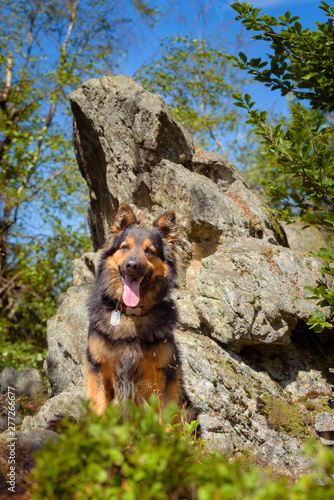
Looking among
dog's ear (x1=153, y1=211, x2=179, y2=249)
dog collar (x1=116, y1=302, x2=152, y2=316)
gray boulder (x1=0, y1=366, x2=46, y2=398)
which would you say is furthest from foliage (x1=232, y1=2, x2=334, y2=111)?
gray boulder (x1=0, y1=366, x2=46, y2=398)

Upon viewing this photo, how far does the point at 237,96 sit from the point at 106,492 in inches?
176

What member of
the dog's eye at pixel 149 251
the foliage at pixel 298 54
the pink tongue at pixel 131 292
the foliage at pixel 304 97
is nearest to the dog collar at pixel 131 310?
the pink tongue at pixel 131 292

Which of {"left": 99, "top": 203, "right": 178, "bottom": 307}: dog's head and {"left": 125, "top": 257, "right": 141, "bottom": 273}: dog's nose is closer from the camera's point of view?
{"left": 125, "top": 257, "right": 141, "bottom": 273}: dog's nose

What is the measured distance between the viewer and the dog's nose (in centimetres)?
396

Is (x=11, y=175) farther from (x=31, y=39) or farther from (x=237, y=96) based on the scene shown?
(x=237, y=96)

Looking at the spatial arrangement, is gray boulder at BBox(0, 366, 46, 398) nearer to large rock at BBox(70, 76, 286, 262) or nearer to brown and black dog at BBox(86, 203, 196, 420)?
brown and black dog at BBox(86, 203, 196, 420)

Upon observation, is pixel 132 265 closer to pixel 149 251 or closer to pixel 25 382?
pixel 149 251

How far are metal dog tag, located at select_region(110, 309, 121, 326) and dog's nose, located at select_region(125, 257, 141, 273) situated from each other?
1.80ft

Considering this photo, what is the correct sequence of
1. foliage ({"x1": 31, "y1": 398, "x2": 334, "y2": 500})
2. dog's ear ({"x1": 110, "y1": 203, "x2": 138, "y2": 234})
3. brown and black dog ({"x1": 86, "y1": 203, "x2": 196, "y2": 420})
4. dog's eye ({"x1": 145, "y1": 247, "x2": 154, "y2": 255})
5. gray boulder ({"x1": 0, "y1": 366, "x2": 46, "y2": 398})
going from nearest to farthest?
foliage ({"x1": 31, "y1": 398, "x2": 334, "y2": 500})
brown and black dog ({"x1": 86, "y1": 203, "x2": 196, "y2": 420})
dog's eye ({"x1": 145, "y1": 247, "x2": 154, "y2": 255})
dog's ear ({"x1": 110, "y1": 203, "x2": 138, "y2": 234})
gray boulder ({"x1": 0, "y1": 366, "x2": 46, "y2": 398})

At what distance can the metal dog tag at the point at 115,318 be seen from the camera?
4.10 meters

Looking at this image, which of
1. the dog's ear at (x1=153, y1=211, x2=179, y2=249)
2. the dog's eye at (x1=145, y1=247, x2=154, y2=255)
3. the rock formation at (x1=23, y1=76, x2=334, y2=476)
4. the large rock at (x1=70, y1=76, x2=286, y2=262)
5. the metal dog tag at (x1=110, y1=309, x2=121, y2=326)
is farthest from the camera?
the large rock at (x1=70, y1=76, x2=286, y2=262)

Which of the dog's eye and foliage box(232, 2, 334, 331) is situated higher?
foliage box(232, 2, 334, 331)

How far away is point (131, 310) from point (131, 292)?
0.23m

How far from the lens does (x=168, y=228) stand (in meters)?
4.74
